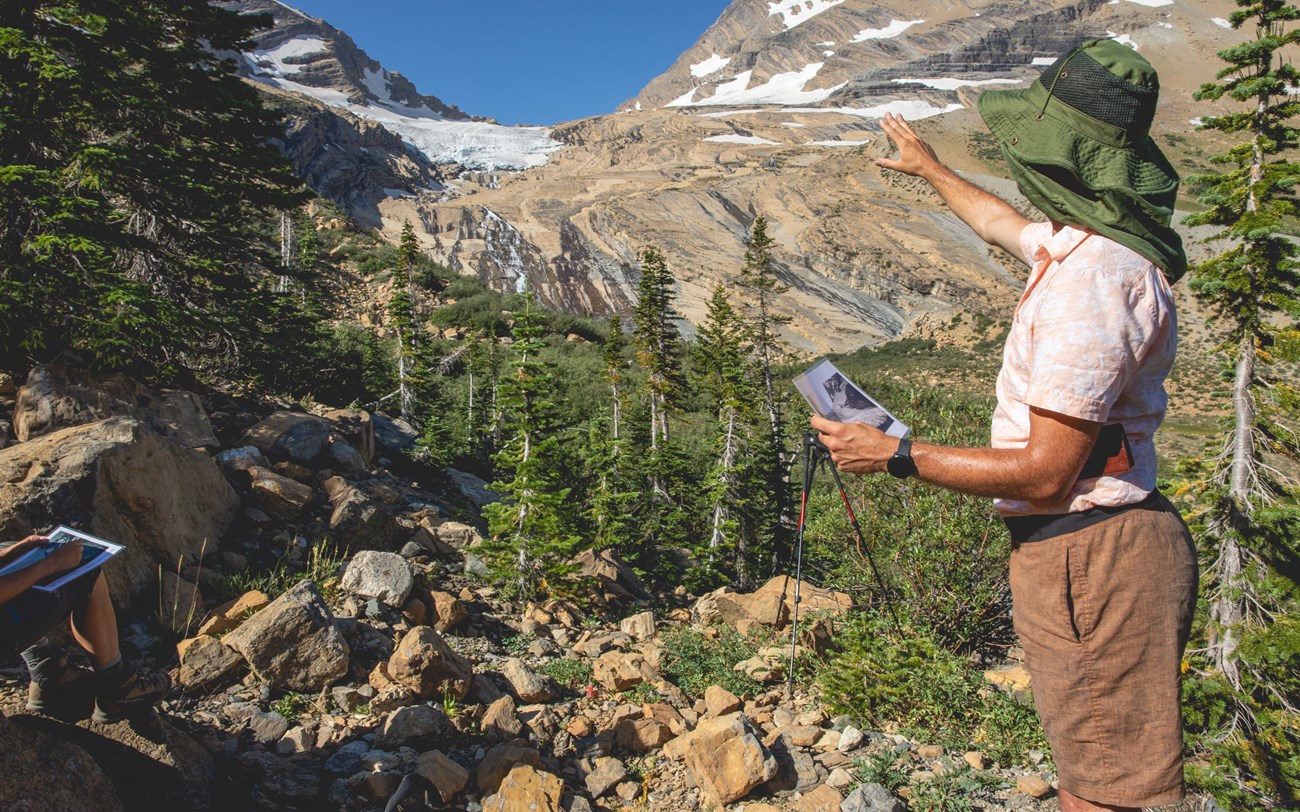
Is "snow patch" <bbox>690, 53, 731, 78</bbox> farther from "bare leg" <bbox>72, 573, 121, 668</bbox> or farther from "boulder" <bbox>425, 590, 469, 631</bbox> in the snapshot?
"bare leg" <bbox>72, 573, 121, 668</bbox>

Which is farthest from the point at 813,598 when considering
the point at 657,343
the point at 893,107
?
the point at 893,107

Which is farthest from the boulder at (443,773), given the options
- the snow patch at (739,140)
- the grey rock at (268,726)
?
the snow patch at (739,140)

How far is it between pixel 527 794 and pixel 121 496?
382cm

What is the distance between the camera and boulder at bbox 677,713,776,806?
362cm

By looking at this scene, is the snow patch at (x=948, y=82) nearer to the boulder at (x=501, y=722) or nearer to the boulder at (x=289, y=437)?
the boulder at (x=289, y=437)

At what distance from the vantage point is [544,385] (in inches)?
346

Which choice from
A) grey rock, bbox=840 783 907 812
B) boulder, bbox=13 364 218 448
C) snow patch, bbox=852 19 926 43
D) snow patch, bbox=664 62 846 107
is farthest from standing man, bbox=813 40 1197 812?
snow patch, bbox=852 19 926 43

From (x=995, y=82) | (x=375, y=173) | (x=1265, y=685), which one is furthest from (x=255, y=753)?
(x=995, y=82)

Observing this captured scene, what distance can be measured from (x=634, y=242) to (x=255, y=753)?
63.3m

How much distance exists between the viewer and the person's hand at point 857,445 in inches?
67.8

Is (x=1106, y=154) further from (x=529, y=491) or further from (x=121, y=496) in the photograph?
(x=529, y=491)

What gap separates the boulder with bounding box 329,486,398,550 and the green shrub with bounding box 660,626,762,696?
3.24 m

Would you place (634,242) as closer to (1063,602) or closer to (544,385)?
(544,385)

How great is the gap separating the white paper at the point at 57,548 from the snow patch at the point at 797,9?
203 meters
